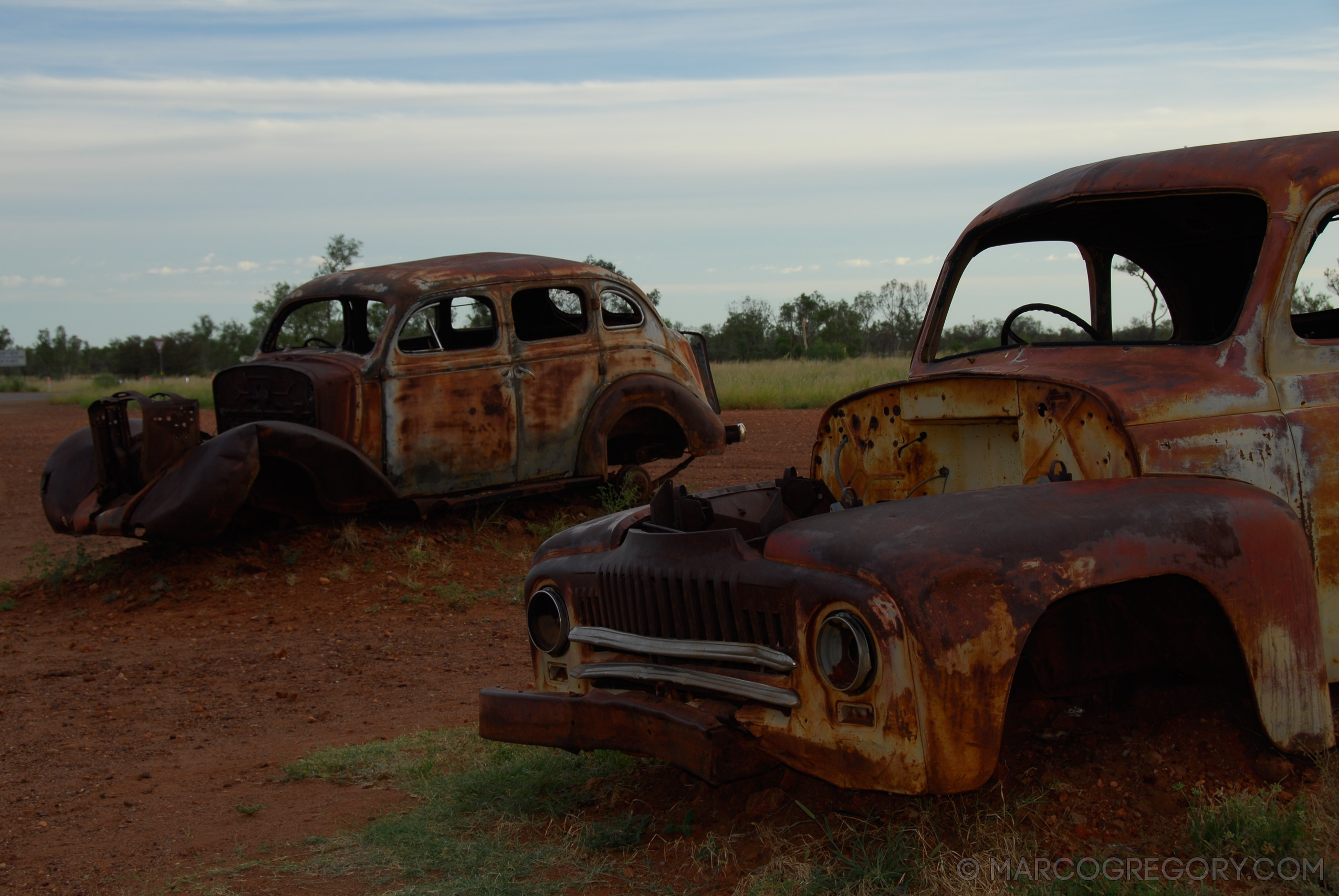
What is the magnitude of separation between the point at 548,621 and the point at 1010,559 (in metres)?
1.53

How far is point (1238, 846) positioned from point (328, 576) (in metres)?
6.01

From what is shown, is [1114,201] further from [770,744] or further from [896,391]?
[770,744]

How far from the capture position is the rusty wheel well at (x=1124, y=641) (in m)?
3.06

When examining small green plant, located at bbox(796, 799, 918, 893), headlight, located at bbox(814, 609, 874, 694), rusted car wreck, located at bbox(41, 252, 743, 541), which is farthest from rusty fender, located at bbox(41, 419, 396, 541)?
headlight, located at bbox(814, 609, 874, 694)

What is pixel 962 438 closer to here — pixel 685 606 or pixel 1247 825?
pixel 685 606

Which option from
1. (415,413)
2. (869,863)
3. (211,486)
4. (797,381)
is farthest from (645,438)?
(797,381)

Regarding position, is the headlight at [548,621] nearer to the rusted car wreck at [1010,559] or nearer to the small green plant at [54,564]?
the rusted car wreck at [1010,559]

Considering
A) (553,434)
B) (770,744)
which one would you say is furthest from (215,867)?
(553,434)

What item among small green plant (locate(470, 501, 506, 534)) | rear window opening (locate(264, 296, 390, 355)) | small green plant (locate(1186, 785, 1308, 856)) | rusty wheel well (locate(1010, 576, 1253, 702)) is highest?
rear window opening (locate(264, 296, 390, 355))

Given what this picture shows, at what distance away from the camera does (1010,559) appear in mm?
2686

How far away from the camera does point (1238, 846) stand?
2.78 meters

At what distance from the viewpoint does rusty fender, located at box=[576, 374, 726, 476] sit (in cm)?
868

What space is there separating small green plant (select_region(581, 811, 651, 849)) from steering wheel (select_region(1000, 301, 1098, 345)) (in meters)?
2.16

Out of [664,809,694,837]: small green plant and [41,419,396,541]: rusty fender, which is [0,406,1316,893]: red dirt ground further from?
[41,419,396,541]: rusty fender
